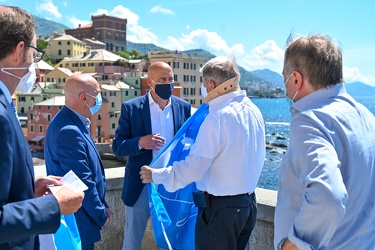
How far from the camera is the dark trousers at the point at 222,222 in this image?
9.25 ft

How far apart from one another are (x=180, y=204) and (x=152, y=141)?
0.60m

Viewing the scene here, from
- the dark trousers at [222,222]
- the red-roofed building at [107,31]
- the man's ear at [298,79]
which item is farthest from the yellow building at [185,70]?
the man's ear at [298,79]

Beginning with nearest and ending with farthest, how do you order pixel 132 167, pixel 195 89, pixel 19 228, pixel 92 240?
pixel 19 228, pixel 92 240, pixel 132 167, pixel 195 89

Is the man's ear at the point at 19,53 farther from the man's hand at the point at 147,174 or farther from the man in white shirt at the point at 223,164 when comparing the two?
the man's hand at the point at 147,174

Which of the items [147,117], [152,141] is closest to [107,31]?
[147,117]

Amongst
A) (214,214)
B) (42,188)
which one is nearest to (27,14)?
(42,188)

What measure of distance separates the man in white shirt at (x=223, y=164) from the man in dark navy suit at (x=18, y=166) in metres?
1.07

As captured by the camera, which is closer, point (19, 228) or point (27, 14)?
point (19, 228)

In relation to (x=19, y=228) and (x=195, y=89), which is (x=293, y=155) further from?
(x=195, y=89)

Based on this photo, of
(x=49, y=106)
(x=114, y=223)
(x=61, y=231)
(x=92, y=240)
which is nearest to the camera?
(x=61, y=231)

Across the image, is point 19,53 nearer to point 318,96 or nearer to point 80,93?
point 318,96

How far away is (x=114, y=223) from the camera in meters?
4.44

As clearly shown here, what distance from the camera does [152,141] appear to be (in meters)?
3.60

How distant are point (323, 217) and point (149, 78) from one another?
2754mm
